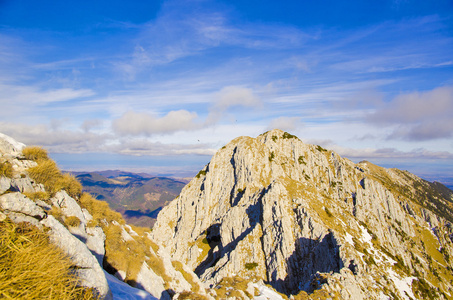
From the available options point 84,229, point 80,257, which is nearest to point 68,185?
point 84,229

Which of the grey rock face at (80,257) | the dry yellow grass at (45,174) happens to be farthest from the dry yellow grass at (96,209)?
the grey rock face at (80,257)

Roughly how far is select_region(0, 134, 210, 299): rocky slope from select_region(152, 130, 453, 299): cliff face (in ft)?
126

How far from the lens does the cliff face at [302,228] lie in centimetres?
6175

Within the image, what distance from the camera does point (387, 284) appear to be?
58875 millimetres

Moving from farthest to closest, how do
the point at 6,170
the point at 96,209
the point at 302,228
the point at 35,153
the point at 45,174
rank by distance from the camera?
1. the point at 302,228
2. the point at 96,209
3. the point at 35,153
4. the point at 45,174
5. the point at 6,170

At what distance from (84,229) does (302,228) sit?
68.1 m

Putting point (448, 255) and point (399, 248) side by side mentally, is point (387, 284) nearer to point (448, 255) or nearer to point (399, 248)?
point (399, 248)

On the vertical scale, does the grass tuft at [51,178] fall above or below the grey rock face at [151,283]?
above

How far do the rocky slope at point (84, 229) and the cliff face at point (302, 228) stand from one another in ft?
126

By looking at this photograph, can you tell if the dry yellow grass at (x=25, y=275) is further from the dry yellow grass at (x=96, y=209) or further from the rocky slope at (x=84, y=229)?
the dry yellow grass at (x=96, y=209)

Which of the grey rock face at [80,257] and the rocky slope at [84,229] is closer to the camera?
the grey rock face at [80,257]

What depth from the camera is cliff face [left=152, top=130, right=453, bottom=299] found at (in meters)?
61.8

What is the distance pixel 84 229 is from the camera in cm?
1864

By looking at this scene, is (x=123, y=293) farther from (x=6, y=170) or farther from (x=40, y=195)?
(x=6, y=170)
